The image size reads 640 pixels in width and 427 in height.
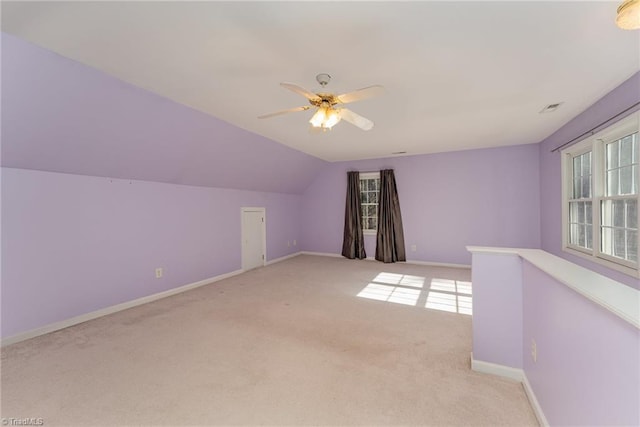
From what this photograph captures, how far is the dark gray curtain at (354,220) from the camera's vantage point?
20.2 feet

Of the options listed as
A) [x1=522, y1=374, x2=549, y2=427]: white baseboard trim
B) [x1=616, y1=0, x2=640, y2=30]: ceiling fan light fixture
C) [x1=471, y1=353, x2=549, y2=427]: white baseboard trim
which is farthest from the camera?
[x1=471, y1=353, x2=549, y2=427]: white baseboard trim

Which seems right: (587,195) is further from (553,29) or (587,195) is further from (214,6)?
(214,6)

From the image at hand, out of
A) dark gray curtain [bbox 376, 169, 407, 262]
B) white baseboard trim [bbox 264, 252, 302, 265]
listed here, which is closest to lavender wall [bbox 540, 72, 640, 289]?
dark gray curtain [bbox 376, 169, 407, 262]

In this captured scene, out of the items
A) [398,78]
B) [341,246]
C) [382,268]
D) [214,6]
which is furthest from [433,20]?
[341,246]

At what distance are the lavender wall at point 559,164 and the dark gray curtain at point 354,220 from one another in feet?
10.8

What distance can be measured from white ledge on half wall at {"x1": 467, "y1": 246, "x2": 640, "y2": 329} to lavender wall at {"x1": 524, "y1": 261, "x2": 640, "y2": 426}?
5cm

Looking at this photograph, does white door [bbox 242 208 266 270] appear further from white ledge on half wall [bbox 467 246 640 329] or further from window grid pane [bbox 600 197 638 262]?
window grid pane [bbox 600 197 638 262]

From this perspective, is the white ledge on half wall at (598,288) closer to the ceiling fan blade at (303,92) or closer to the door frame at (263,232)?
the ceiling fan blade at (303,92)

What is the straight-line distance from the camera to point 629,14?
1.29 meters

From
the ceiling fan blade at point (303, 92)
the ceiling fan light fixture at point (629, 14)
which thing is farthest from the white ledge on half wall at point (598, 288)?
the ceiling fan blade at point (303, 92)

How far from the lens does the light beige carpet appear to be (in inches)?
64.3

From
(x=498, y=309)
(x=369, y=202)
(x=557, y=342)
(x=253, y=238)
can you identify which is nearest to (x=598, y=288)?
(x=557, y=342)

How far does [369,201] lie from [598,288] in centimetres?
524

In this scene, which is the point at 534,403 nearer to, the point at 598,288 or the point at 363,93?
the point at 598,288
